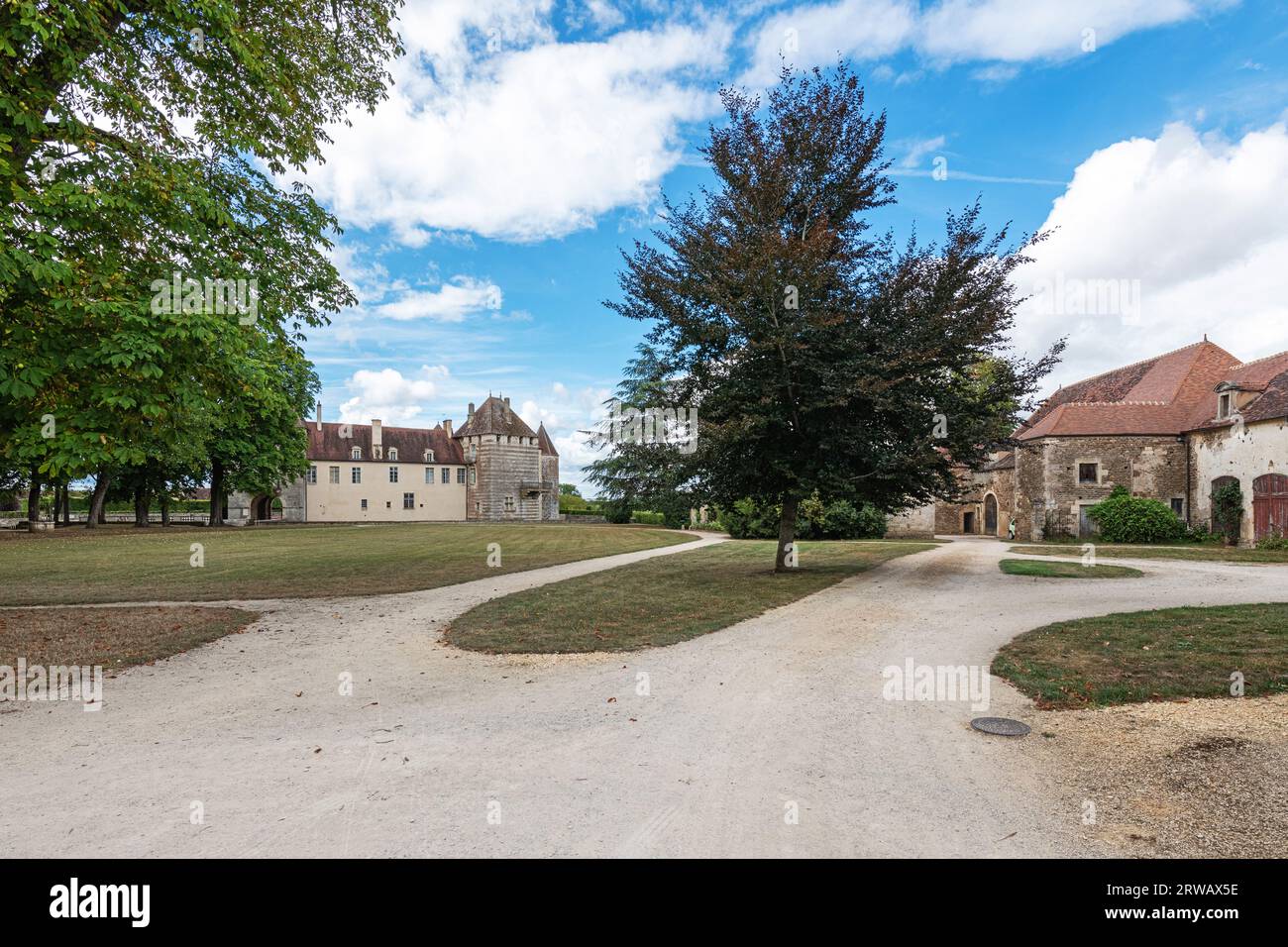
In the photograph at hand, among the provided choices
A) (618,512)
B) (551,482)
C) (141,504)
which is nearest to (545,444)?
(551,482)

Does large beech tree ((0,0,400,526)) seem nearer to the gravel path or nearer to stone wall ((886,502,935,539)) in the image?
the gravel path

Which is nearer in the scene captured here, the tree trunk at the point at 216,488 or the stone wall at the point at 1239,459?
the stone wall at the point at 1239,459

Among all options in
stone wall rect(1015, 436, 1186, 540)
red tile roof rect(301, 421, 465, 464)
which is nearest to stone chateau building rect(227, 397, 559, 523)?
red tile roof rect(301, 421, 465, 464)

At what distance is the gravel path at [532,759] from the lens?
12.5ft

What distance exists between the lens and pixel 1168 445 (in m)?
33.6

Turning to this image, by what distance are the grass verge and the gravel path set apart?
636 millimetres

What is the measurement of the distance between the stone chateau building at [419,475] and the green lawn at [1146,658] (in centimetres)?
6038

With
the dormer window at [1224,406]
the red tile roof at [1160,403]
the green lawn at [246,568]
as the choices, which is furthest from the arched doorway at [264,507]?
the dormer window at [1224,406]

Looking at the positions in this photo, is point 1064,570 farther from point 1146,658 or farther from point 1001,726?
point 1001,726

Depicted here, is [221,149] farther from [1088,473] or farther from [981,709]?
[1088,473]

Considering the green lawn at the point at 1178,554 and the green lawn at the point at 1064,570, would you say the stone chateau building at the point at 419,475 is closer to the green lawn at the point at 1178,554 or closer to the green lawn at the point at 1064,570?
the green lawn at the point at 1178,554

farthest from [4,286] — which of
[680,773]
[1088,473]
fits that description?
[1088,473]

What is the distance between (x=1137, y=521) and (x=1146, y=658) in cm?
3026

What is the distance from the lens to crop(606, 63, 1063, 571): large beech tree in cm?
1393
